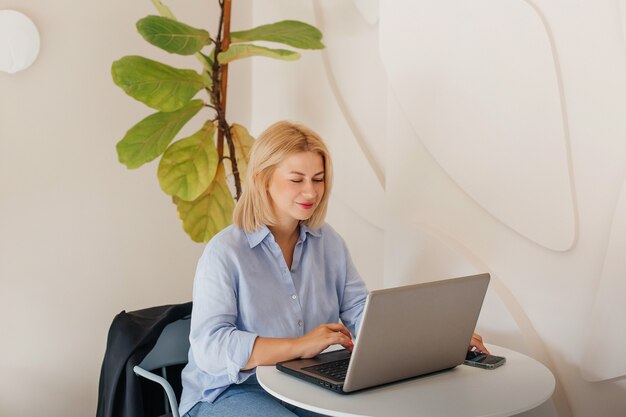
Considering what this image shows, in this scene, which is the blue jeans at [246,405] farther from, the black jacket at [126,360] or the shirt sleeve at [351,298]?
the shirt sleeve at [351,298]

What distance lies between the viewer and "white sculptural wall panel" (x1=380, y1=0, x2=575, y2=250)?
82.0 inches

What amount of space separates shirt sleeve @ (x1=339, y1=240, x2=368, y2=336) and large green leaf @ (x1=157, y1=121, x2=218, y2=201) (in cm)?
57

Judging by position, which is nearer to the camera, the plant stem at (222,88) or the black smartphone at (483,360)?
the black smartphone at (483,360)

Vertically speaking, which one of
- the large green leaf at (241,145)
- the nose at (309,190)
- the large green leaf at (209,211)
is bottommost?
the large green leaf at (209,211)

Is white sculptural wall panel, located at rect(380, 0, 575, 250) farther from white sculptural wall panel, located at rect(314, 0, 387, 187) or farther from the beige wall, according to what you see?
the beige wall

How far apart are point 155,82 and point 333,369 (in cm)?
113

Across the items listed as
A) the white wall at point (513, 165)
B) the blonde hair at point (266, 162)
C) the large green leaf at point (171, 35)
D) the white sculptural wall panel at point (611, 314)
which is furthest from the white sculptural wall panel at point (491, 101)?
the large green leaf at point (171, 35)

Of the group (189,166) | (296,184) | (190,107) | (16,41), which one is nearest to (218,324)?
(296,184)

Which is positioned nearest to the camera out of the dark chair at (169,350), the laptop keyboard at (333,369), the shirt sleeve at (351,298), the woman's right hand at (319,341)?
the laptop keyboard at (333,369)

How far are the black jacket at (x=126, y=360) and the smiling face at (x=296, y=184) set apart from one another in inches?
17.1

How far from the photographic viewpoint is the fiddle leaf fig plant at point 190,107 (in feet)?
7.67

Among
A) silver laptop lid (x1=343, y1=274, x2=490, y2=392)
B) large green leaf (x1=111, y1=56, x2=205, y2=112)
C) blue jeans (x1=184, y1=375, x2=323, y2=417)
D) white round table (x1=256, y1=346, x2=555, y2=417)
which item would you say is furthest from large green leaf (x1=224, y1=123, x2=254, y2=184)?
silver laptop lid (x1=343, y1=274, x2=490, y2=392)

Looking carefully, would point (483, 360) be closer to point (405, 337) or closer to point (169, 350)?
point (405, 337)

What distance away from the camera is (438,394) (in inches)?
63.0
